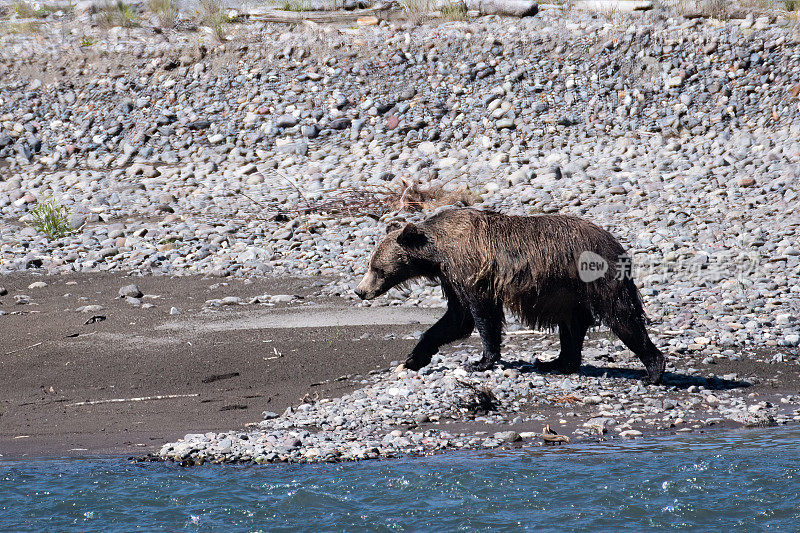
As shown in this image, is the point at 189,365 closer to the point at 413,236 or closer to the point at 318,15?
the point at 413,236

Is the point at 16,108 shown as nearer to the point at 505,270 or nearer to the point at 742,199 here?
the point at 742,199

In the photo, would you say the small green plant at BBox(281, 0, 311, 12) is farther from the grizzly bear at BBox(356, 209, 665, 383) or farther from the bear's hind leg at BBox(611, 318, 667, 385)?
the bear's hind leg at BBox(611, 318, 667, 385)

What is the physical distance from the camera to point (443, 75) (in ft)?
58.5

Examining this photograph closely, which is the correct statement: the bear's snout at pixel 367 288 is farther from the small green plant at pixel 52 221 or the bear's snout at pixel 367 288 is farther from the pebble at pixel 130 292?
the small green plant at pixel 52 221

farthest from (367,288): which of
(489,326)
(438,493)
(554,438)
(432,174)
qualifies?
(432,174)

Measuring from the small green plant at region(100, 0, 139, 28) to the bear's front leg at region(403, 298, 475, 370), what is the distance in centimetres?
1523

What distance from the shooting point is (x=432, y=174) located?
595 inches

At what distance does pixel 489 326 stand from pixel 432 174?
7.81 metres

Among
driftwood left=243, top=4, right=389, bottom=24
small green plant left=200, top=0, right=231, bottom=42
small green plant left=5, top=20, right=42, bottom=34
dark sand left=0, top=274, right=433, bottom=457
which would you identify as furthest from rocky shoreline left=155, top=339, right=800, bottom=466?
small green plant left=5, top=20, right=42, bottom=34

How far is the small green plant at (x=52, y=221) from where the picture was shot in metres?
13.8

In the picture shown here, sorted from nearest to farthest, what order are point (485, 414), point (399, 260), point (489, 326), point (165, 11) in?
point (485, 414), point (489, 326), point (399, 260), point (165, 11)

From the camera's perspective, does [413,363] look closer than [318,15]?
Yes

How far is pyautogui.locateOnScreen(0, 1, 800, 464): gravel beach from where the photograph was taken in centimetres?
712

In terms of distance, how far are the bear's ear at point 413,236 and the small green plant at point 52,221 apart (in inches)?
301
